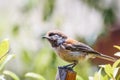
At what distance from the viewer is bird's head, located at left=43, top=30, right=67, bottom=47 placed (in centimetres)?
201

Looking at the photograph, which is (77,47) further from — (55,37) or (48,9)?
(48,9)

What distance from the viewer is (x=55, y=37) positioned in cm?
206

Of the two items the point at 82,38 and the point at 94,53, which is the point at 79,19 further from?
the point at 94,53

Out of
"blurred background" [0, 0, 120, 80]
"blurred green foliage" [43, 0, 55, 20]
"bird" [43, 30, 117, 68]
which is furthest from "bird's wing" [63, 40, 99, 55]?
"blurred green foliage" [43, 0, 55, 20]

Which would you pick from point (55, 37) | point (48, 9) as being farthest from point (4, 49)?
point (48, 9)

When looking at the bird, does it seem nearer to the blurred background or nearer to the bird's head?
the bird's head

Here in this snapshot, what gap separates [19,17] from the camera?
12.3 feet

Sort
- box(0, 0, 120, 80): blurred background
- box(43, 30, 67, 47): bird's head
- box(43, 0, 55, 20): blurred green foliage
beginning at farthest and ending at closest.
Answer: box(43, 0, 55, 20): blurred green foliage < box(0, 0, 120, 80): blurred background < box(43, 30, 67, 47): bird's head

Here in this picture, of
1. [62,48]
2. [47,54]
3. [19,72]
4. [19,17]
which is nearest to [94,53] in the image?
[62,48]

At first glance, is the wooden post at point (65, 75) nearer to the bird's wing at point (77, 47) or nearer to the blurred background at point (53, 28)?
Answer: the bird's wing at point (77, 47)

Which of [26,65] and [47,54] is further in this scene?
[26,65]

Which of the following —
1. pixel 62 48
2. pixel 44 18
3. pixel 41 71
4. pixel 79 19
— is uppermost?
pixel 79 19

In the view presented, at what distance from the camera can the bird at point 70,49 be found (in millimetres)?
2021

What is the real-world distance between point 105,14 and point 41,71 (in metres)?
0.56
